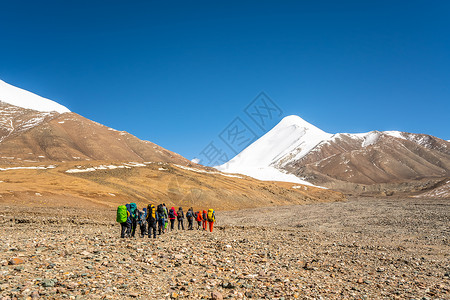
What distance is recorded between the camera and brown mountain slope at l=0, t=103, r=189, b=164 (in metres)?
139

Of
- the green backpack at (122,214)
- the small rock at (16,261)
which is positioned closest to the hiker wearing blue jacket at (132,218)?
the green backpack at (122,214)

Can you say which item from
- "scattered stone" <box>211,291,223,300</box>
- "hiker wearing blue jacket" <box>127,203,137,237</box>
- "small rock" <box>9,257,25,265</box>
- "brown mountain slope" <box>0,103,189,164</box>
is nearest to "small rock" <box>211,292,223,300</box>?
"scattered stone" <box>211,291,223,300</box>

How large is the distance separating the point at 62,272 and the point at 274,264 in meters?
7.51

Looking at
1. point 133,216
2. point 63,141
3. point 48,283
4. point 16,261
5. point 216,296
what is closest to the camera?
point 48,283

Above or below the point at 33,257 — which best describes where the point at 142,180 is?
above

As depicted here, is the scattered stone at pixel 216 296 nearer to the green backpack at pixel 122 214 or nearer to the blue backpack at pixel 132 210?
the green backpack at pixel 122 214

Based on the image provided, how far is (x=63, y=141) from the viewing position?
15362cm

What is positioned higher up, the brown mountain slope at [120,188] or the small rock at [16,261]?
the brown mountain slope at [120,188]

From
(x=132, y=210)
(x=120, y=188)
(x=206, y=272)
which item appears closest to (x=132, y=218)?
(x=132, y=210)

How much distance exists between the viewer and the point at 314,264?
41.7 ft

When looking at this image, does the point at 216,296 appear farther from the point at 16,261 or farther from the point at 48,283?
the point at 16,261

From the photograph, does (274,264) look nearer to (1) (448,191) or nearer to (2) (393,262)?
(2) (393,262)

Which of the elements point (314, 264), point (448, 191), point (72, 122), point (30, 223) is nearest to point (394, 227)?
point (314, 264)

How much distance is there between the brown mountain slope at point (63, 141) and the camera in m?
139
